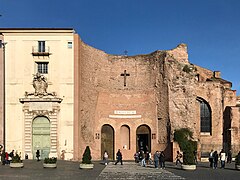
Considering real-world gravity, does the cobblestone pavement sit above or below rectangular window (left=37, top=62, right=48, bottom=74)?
below

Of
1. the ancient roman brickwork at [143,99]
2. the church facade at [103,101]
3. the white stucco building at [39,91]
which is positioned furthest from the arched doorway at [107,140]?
the white stucco building at [39,91]

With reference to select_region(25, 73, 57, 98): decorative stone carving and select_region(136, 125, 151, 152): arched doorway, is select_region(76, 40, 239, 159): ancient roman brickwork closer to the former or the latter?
select_region(136, 125, 151, 152): arched doorway

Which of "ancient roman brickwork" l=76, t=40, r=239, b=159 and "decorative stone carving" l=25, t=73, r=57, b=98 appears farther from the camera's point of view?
"ancient roman brickwork" l=76, t=40, r=239, b=159

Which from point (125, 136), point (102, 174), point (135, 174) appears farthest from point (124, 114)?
point (102, 174)

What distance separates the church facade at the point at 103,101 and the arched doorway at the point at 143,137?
0.30 ft

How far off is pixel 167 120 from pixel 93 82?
9.34 metres

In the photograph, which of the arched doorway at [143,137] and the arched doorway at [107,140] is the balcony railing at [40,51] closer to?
the arched doorway at [107,140]

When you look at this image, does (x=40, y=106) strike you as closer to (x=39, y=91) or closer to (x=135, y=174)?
(x=39, y=91)

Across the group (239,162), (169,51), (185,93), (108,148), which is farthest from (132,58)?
(239,162)

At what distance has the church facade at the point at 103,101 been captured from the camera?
38.5 meters

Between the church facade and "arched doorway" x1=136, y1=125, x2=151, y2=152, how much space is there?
9cm

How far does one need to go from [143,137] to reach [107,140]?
14.1 ft

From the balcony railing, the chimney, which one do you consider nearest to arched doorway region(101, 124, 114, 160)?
the balcony railing

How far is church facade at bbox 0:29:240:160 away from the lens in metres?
38.5
